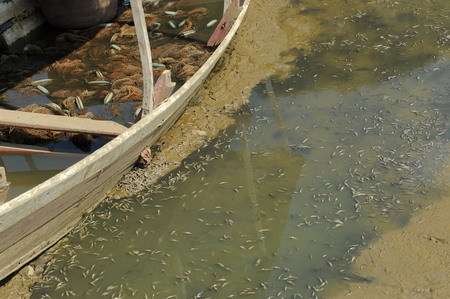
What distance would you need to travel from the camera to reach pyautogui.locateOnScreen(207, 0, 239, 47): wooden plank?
402 inches

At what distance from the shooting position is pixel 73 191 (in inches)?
260

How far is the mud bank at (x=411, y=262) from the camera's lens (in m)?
5.95

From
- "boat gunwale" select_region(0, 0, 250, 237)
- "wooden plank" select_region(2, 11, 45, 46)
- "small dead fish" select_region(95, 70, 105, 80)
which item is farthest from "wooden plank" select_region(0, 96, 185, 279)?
"wooden plank" select_region(2, 11, 45, 46)

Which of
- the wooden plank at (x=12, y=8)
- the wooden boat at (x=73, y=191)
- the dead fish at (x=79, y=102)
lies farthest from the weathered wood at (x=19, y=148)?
the wooden plank at (x=12, y=8)

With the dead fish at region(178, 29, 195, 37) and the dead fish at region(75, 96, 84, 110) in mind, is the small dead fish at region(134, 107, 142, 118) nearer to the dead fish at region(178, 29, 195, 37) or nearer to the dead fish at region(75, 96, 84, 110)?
the dead fish at region(75, 96, 84, 110)

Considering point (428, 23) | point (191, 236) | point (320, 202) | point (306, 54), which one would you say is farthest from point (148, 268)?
point (428, 23)

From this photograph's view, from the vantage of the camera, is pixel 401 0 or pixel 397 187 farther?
pixel 401 0

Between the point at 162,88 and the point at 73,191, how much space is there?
222 cm

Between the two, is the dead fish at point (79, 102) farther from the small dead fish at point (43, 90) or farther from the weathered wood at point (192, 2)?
the weathered wood at point (192, 2)

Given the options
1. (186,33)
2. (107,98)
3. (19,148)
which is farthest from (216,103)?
(19,148)

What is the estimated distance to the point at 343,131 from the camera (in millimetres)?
8359

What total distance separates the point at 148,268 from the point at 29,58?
18.5 feet

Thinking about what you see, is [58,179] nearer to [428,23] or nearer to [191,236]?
[191,236]

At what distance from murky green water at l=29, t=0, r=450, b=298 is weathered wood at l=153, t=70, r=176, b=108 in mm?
938
